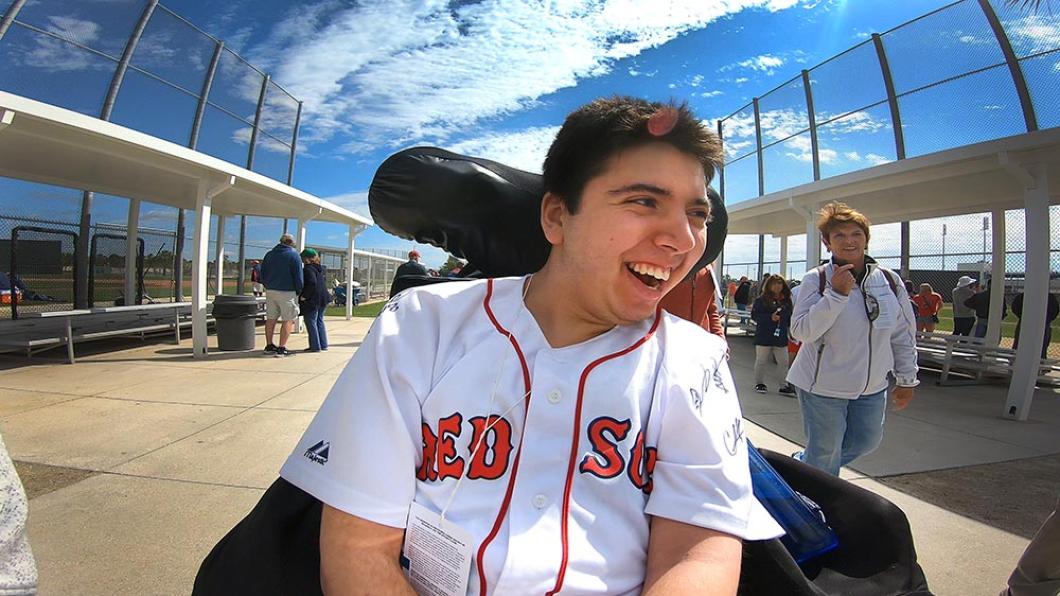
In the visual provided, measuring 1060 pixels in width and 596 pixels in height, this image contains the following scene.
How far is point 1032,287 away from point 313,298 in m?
9.52

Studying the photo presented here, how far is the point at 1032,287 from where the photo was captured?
5762 millimetres

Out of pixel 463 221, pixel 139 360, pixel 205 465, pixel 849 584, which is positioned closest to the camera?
pixel 849 584

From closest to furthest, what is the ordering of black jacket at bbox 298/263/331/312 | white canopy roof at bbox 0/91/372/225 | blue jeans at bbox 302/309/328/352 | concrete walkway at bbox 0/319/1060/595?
concrete walkway at bbox 0/319/1060/595, white canopy roof at bbox 0/91/372/225, black jacket at bbox 298/263/331/312, blue jeans at bbox 302/309/328/352

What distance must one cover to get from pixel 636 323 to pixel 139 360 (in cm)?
834

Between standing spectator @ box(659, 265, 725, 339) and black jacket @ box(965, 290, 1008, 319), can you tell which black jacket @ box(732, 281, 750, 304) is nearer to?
black jacket @ box(965, 290, 1008, 319)

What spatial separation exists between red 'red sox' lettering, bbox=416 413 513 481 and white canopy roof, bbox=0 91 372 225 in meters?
6.35

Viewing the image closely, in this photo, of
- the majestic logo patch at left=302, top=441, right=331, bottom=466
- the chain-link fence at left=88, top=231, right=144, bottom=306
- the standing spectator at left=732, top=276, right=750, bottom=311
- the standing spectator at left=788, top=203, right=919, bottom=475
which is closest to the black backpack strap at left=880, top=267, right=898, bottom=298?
the standing spectator at left=788, top=203, right=919, bottom=475

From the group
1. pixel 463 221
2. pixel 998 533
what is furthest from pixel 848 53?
pixel 463 221

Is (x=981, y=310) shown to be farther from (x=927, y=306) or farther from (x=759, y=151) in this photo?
(x=759, y=151)

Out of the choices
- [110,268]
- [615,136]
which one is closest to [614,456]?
[615,136]

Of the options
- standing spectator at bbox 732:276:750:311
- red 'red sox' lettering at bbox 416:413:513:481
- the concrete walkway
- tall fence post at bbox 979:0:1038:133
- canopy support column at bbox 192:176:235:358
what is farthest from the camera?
standing spectator at bbox 732:276:750:311

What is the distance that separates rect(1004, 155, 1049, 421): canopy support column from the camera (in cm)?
558

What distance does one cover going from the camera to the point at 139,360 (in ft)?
23.6

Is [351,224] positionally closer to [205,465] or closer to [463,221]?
[205,465]
